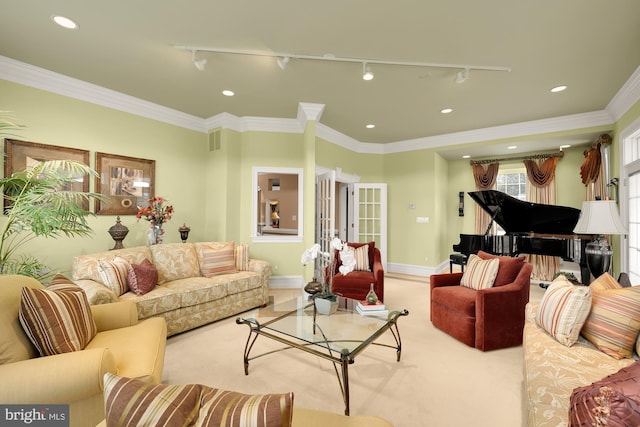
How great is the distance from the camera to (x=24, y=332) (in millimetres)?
1552

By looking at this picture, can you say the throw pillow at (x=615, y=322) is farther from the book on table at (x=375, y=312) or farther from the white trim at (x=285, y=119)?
the white trim at (x=285, y=119)

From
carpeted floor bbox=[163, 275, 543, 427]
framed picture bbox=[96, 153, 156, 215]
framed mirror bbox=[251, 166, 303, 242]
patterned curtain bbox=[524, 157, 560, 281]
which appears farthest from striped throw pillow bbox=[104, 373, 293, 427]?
patterned curtain bbox=[524, 157, 560, 281]

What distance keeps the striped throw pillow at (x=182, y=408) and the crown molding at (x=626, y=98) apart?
4851mm

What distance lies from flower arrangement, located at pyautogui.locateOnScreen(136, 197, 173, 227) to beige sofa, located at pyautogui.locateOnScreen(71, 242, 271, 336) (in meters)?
0.52

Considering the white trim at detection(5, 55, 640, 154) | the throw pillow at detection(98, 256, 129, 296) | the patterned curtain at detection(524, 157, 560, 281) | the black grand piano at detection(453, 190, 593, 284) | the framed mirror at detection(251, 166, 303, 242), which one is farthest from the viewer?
the framed mirror at detection(251, 166, 303, 242)

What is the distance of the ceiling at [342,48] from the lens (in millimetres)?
2344

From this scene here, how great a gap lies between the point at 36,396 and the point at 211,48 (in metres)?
2.95

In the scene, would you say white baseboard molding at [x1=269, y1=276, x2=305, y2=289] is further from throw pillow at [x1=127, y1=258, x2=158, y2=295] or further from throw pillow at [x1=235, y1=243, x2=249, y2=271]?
throw pillow at [x1=127, y1=258, x2=158, y2=295]

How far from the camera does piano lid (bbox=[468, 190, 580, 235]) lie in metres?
4.68

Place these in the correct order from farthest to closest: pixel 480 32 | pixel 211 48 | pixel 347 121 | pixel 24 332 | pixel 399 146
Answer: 1. pixel 399 146
2. pixel 347 121
3. pixel 211 48
4. pixel 480 32
5. pixel 24 332

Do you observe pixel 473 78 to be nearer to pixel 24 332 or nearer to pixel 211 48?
pixel 211 48

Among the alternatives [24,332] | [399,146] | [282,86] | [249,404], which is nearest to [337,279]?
[282,86]

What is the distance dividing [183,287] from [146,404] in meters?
2.82

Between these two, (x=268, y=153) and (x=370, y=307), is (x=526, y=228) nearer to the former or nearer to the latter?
(x=370, y=307)
